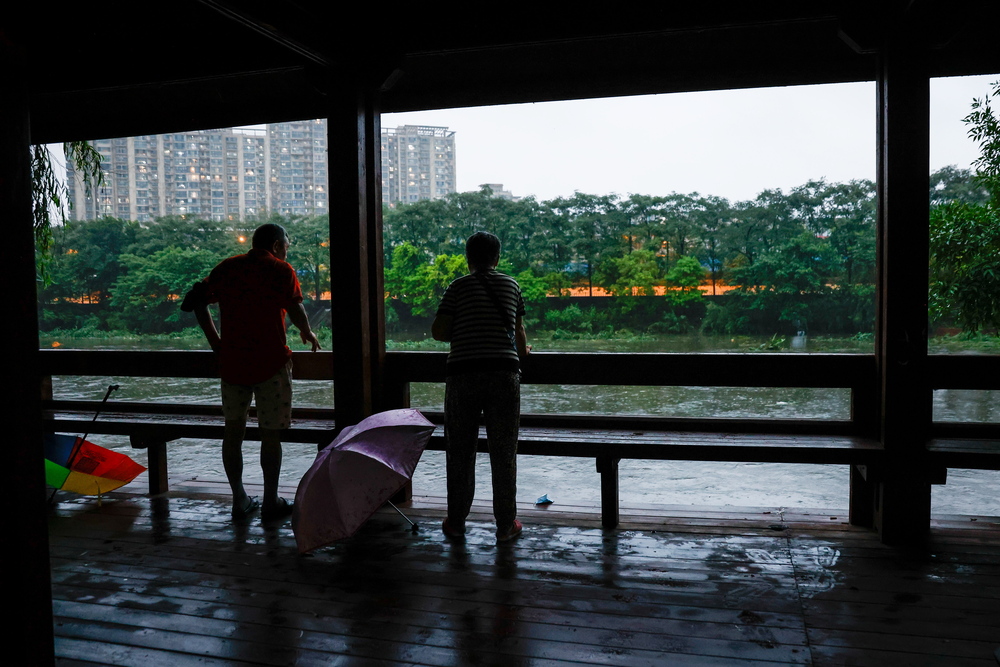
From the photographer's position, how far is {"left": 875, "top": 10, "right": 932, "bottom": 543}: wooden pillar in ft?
10.2

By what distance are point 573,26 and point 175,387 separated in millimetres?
10547

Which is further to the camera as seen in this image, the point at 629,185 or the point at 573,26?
the point at 629,185

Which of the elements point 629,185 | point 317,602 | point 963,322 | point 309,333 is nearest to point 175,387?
point 629,185

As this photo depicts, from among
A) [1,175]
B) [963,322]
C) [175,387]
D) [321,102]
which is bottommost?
[175,387]

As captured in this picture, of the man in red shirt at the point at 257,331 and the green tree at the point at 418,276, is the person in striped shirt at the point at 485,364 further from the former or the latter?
the green tree at the point at 418,276

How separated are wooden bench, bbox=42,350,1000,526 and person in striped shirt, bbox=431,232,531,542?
1.00 feet

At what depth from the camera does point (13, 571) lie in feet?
5.80

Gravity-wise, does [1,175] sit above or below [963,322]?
above

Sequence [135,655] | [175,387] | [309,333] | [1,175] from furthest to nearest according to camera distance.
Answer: [175,387], [309,333], [135,655], [1,175]

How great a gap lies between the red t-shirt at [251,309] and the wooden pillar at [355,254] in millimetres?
390

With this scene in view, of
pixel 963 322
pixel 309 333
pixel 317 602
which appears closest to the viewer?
pixel 317 602

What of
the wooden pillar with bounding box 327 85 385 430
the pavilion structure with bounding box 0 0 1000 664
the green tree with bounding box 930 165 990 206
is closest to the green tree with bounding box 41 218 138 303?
the pavilion structure with bounding box 0 0 1000 664

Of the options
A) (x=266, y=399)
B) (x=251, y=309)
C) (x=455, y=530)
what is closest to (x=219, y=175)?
(x=251, y=309)

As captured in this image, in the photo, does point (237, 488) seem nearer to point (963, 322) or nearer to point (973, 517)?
point (973, 517)
